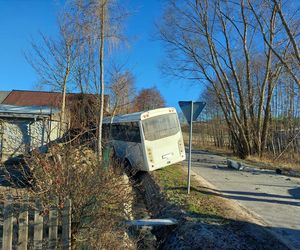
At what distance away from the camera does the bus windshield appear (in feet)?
56.9

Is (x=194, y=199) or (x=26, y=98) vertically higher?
(x=26, y=98)

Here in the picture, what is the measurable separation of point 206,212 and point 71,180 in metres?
4.34

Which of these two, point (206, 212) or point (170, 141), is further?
point (170, 141)

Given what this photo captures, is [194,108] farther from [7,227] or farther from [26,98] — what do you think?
[26,98]

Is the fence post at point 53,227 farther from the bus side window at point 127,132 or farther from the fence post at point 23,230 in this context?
the bus side window at point 127,132

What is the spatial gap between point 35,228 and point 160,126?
1277 cm

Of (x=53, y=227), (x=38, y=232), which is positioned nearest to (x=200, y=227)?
(x=53, y=227)

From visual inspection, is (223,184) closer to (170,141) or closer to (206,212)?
(170,141)

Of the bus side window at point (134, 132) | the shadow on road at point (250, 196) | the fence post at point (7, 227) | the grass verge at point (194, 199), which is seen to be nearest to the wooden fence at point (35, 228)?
the fence post at point (7, 227)

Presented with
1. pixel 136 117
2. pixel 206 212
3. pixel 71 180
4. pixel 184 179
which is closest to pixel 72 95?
pixel 136 117

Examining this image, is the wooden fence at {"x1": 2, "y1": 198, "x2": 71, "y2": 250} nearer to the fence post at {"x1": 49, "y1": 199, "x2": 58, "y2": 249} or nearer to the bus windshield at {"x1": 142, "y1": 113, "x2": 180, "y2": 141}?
the fence post at {"x1": 49, "y1": 199, "x2": 58, "y2": 249}

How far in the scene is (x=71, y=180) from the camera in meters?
6.40

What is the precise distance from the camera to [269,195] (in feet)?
41.3

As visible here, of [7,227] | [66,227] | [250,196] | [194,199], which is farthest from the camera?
[250,196]
